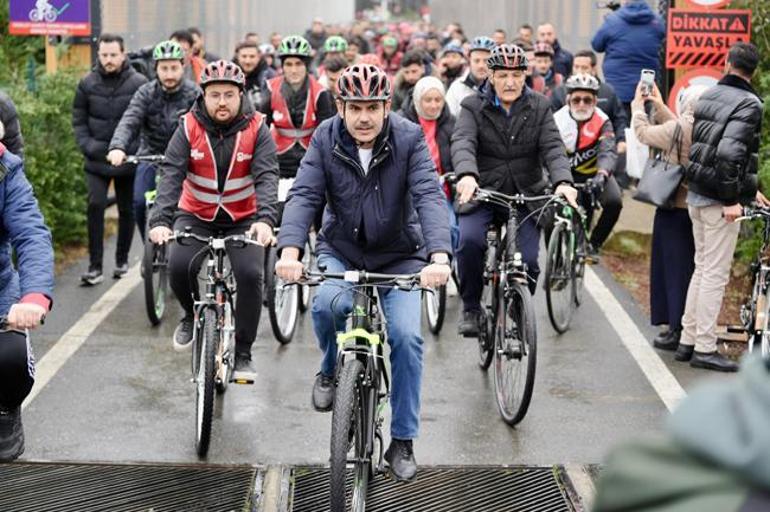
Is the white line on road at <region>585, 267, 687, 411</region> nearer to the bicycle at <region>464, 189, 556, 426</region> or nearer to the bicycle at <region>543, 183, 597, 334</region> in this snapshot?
the bicycle at <region>543, 183, 597, 334</region>

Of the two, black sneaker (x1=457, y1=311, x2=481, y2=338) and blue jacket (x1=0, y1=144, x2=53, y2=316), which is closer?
blue jacket (x1=0, y1=144, x2=53, y2=316)

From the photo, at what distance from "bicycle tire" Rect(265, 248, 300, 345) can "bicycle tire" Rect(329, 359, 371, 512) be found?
3564 millimetres

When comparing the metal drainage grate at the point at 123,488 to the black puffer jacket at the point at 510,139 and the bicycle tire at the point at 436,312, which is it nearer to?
the black puffer jacket at the point at 510,139

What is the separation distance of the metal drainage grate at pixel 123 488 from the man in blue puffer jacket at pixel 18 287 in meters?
0.36

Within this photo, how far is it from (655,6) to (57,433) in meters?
12.8

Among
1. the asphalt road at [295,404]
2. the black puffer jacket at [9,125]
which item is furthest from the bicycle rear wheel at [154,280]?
the black puffer jacket at [9,125]

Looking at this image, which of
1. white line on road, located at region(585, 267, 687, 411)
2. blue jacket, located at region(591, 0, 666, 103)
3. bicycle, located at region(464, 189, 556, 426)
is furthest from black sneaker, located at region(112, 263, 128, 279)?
blue jacket, located at region(591, 0, 666, 103)

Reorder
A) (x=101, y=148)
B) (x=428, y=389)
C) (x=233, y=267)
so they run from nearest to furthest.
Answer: (x=233, y=267) < (x=428, y=389) < (x=101, y=148)

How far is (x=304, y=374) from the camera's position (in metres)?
8.66

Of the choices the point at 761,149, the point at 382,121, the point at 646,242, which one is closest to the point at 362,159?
the point at 382,121

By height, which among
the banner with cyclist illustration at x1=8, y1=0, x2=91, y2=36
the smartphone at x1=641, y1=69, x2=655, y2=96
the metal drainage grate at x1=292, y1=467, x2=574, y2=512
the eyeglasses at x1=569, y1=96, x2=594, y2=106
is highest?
the banner with cyclist illustration at x1=8, y1=0, x2=91, y2=36

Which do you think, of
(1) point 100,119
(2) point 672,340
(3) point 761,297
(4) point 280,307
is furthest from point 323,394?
(1) point 100,119

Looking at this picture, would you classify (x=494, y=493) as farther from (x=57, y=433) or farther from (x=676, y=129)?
(x=676, y=129)

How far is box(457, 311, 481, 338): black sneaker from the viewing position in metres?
8.74
